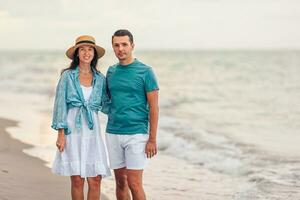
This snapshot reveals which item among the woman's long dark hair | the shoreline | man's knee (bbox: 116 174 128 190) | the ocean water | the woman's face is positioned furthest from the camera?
the ocean water

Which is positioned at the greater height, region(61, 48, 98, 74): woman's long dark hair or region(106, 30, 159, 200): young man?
region(61, 48, 98, 74): woman's long dark hair

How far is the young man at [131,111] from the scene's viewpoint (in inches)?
199

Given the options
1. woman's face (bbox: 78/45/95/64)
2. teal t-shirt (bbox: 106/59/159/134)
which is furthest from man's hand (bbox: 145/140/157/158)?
woman's face (bbox: 78/45/95/64)

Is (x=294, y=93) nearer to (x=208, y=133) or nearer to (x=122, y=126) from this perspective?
(x=208, y=133)

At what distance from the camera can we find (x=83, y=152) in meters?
5.06

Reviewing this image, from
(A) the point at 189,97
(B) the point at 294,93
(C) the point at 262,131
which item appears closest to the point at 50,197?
(C) the point at 262,131

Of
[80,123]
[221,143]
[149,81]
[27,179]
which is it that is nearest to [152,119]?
[149,81]

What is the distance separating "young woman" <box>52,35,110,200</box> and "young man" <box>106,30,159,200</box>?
0.15 metres

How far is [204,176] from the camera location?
8.98 meters

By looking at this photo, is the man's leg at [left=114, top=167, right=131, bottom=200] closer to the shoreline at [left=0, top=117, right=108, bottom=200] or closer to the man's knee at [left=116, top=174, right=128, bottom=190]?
the man's knee at [left=116, top=174, right=128, bottom=190]

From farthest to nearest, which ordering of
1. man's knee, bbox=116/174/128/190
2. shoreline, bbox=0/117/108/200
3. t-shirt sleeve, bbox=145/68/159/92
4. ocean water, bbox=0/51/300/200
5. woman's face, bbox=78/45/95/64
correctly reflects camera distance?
ocean water, bbox=0/51/300/200 → shoreline, bbox=0/117/108/200 → man's knee, bbox=116/174/128/190 → woman's face, bbox=78/45/95/64 → t-shirt sleeve, bbox=145/68/159/92

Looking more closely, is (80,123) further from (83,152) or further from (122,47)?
(122,47)

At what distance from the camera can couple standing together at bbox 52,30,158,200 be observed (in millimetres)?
5043

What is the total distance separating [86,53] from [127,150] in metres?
0.97
